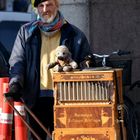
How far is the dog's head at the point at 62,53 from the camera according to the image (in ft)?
18.1

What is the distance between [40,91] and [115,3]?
394cm

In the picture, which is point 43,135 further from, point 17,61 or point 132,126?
point 132,126

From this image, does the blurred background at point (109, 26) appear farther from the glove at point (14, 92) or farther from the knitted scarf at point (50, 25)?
the glove at point (14, 92)

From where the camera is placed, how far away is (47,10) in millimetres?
5898

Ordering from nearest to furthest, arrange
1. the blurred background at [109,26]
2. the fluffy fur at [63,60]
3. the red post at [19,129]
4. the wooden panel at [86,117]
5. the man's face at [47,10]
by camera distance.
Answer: the wooden panel at [86,117]
the fluffy fur at [63,60]
the man's face at [47,10]
the red post at [19,129]
the blurred background at [109,26]

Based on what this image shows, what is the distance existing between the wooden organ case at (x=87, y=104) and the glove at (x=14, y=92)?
614 mm

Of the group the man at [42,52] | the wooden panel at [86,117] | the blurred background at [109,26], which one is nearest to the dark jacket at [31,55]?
the man at [42,52]

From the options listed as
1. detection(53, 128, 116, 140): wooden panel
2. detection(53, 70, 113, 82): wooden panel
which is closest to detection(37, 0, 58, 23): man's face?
detection(53, 70, 113, 82): wooden panel

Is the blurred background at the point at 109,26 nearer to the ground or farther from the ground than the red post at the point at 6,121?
farther from the ground

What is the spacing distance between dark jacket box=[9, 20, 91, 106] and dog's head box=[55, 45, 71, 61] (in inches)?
13.6

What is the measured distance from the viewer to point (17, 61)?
5930 millimetres

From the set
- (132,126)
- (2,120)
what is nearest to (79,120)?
(2,120)

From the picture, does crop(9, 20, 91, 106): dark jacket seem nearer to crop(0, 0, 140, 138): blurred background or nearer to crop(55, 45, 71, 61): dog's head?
crop(55, 45, 71, 61): dog's head

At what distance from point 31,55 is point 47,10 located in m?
0.43
